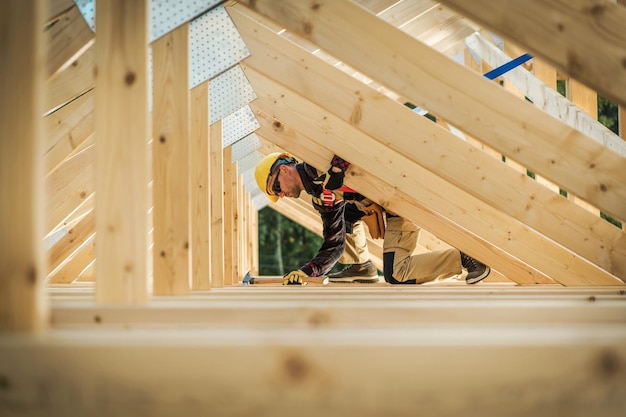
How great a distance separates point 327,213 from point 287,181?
387 mm

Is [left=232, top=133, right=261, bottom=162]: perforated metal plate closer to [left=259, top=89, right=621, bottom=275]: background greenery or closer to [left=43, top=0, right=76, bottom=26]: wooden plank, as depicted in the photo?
[left=43, top=0, right=76, bottom=26]: wooden plank

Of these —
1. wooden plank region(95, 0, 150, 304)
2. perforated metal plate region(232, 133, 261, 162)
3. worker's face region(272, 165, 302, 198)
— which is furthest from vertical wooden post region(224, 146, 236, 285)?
wooden plank region(95, 0, 150, 304)

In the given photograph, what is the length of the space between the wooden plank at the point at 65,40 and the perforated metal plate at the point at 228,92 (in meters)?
1.12

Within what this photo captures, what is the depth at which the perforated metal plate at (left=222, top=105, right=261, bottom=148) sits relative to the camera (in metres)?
4.71

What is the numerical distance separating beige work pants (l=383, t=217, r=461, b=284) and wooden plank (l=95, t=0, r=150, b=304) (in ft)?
11.4

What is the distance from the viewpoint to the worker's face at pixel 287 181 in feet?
16.3

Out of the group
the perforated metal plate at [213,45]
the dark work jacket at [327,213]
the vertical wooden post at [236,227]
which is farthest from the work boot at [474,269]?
→ the perforated metal plate at [213,45]

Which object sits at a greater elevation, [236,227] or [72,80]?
[72,80]

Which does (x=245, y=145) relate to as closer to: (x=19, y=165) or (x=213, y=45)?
(x=213, y=45)

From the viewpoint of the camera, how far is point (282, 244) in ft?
53.7

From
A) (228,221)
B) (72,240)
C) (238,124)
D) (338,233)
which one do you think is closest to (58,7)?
(238,124)

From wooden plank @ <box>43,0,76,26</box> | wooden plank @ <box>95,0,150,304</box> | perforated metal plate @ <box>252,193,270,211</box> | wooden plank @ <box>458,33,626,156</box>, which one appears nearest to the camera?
wooden plank @ <box>95,0,150,304</box>

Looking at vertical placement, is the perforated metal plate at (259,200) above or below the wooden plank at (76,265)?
above

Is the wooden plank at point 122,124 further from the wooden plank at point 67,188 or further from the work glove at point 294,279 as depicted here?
the work glove at point 294,279
